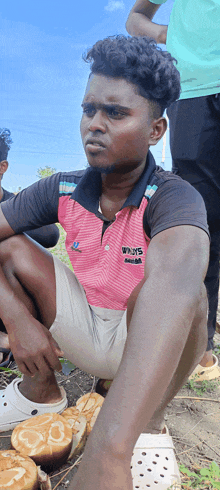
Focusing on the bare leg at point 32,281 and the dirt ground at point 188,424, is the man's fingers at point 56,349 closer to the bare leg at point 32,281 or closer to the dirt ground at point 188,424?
the bare leg at point 32,281

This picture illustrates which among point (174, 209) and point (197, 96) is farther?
point (197, 96)

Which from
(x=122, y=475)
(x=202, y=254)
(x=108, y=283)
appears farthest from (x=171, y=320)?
(x=108, y=283)

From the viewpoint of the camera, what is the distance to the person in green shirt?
170 cm

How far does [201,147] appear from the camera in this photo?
1.78 m

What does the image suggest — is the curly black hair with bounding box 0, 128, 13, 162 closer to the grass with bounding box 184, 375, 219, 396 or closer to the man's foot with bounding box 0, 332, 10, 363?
the man's foot with bounding box 0, 332, 10, 363

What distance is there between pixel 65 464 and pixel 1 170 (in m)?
2.24

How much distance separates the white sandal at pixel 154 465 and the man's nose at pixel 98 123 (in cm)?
117

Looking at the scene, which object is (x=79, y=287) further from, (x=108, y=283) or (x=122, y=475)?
(x=122, y=475)

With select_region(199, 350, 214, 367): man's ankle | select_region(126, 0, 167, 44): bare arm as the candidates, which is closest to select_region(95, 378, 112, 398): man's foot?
select_region(199, 350, 214, 367): man's ankle

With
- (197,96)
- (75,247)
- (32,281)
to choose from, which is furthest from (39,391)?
(197,96)

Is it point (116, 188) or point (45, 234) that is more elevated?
point (116, 188)

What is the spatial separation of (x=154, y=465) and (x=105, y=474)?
0.57 meters

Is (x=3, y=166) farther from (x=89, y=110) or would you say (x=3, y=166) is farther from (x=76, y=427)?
(x=76, y=427)

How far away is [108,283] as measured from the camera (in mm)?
1532
